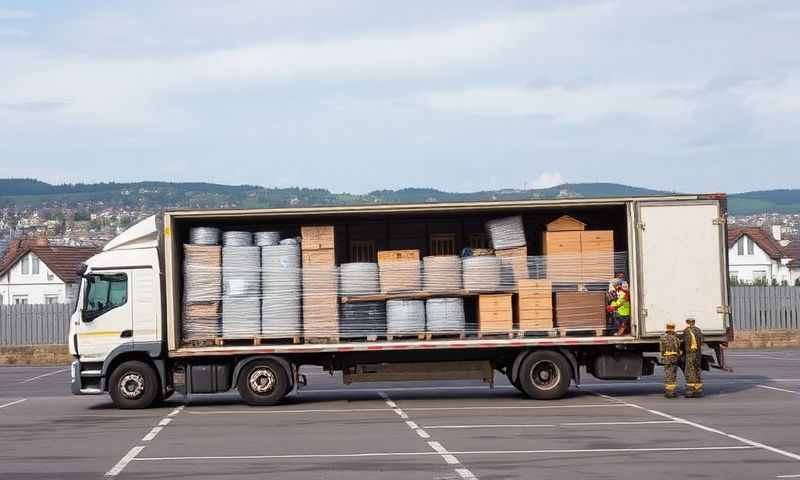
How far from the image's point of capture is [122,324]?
2245 centimetres

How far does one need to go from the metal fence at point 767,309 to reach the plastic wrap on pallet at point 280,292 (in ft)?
97.4

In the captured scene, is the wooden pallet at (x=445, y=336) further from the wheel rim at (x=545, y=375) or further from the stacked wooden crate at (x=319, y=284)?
the stacked wooden crate at (x=319, y=284)

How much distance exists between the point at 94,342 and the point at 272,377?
336 cm

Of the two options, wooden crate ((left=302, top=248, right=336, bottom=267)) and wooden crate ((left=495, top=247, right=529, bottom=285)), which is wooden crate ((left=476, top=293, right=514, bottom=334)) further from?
wooden crate ((left=302, top=248, right=336, bottom=267))

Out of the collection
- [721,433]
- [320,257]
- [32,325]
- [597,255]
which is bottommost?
[721,433]

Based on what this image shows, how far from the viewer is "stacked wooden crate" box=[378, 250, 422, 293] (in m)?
22.2

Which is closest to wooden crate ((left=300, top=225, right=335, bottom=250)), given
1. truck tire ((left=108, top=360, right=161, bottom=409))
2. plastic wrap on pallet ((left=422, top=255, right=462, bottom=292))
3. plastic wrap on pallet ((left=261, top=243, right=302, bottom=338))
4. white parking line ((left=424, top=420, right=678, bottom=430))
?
plastic wrap on pallet ((left=261, top=243, right=302, bottom=338))

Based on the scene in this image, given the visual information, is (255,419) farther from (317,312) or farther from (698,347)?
(698,347)

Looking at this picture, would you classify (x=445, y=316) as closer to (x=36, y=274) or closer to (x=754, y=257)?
(x=36, y=274)

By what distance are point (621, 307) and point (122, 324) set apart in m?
9.16

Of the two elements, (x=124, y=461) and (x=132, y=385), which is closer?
(x=124, y=461)

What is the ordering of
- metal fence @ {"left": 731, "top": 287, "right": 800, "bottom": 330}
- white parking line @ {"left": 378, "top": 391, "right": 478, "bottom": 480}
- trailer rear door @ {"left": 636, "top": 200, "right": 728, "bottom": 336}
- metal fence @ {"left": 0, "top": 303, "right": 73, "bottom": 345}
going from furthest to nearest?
metal fence @ {"left": 0, "top": 303, "right": 73, "bottom": 345}
metal fence @ {"left": 731, "top": 287, "right": 800, "bottom": 330}
trailer rear door @ {"left": 636, "top": 200, "right": 728, "bottom": 336}
white parking line @ {"left": 378, "top": 391, "right": 478, "bottom": 480}

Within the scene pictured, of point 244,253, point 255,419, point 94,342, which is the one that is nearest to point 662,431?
point 255,419

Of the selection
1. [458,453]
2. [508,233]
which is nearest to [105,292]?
[508,233]
